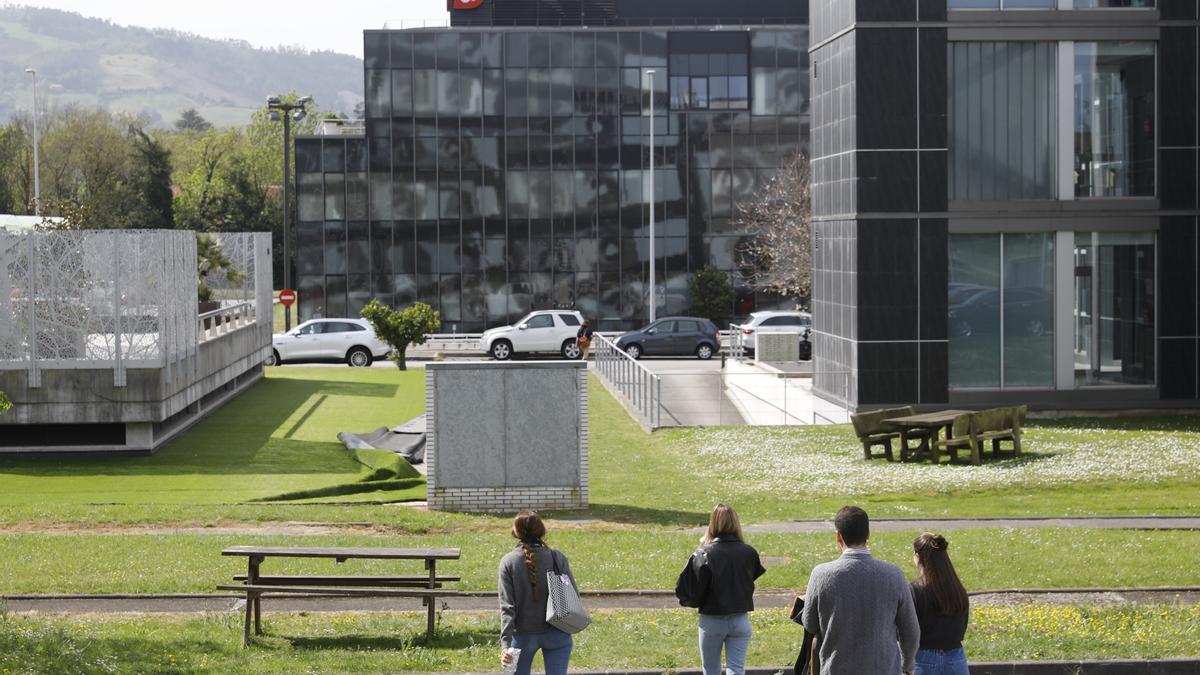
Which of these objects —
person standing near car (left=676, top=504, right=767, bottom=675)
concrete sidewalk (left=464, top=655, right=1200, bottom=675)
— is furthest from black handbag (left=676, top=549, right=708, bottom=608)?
concrete sidewalk (left=464, top=655, right=1200, bottom=675)

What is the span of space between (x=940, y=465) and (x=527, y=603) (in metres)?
15.2

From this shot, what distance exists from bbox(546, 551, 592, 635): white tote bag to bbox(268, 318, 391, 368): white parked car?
124 feet

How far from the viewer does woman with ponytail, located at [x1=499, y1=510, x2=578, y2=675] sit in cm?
912

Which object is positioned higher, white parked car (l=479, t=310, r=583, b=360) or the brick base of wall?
white parked car (l=479, t=310, r=583, b=360)

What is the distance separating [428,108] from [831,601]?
183ft

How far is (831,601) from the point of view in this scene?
7.64 metres

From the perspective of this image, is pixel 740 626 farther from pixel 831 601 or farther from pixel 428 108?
pixel 428 108

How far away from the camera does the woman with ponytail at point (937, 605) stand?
8.30 meters

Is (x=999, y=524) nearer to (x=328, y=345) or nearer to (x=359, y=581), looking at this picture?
(x=359, y=581)

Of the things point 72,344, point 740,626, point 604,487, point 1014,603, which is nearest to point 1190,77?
point 604,487

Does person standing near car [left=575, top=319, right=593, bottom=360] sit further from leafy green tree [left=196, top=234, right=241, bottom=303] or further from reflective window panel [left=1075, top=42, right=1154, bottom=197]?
reflective window panel [left=1075, top=42, right=1154, bottom=197]

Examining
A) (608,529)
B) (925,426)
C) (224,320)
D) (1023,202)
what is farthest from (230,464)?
(1023,202)

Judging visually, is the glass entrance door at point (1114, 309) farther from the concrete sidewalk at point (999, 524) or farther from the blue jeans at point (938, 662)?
the blue jeans at point (938, 662)

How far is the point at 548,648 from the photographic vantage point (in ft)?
30.3
